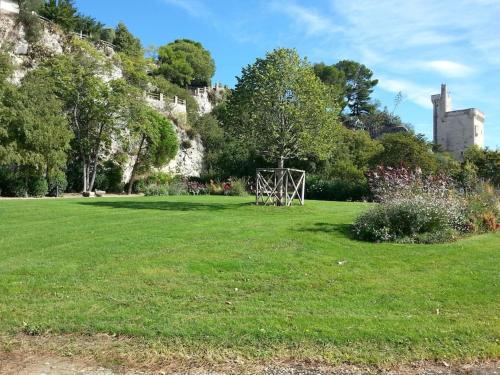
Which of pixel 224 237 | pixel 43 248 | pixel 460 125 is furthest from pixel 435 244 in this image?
pixel 460 125

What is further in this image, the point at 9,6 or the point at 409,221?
the point at 9,6

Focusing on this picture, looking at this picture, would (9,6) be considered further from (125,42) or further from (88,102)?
(125,42)

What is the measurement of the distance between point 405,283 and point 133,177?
114ft

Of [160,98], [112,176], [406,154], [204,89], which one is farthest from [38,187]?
[204,89]

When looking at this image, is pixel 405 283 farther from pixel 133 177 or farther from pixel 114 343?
pixel 133 177

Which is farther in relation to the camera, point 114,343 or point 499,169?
point 499,169

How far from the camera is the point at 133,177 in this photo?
40.0 m

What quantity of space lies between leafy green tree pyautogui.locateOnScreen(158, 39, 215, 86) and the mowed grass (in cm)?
5277

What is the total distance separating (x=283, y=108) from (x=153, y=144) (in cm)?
2546

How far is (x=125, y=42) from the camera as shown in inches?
2176

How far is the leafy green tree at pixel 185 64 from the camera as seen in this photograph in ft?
204

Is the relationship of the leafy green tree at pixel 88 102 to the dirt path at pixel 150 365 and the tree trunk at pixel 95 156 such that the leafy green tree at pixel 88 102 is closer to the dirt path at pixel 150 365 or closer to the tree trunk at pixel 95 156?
the tree trunk at pixel 95 156

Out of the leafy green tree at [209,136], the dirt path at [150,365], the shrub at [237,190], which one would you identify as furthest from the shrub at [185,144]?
the dirt path at [150,365]

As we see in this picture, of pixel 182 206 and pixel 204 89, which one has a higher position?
pixel 204 89
